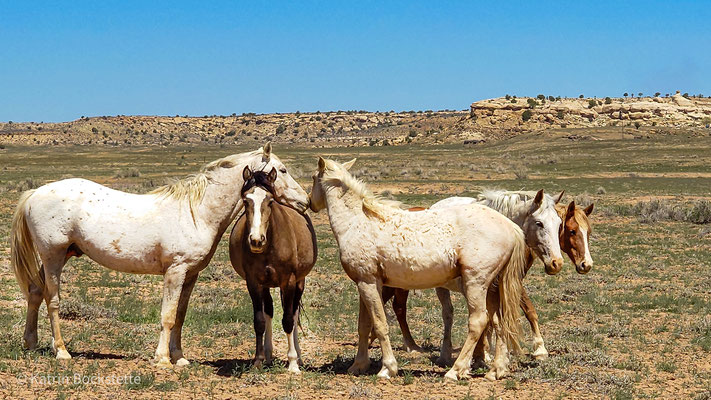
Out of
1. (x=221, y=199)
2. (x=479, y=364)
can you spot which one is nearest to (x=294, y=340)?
(x=221, y=199)

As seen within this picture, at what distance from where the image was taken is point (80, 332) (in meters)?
9.80

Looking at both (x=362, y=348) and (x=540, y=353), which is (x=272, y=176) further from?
(x=540, y=353)

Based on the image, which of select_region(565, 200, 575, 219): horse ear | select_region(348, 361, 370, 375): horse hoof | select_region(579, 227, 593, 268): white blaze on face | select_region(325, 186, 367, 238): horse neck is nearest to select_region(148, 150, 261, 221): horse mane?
select_region(325, 186, 367, 238): horse neck

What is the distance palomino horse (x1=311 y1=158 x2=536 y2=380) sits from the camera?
747cm

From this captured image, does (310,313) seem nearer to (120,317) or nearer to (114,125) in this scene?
(120,317)

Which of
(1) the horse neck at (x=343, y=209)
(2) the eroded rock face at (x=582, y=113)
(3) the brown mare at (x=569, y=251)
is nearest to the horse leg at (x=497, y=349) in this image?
(3) the brown mare at (x=569, y=251)

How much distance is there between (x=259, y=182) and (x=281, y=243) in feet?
2.25

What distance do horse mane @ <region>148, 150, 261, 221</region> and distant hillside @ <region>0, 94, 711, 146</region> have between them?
82883 mm

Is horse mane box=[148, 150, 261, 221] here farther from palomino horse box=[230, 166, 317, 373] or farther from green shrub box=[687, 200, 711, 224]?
green shrub box=[687, 200, 711, 224]

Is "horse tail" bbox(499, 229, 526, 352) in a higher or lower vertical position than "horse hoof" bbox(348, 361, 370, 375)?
higher

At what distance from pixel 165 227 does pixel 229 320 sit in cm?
355

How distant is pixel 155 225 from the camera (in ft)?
26.0

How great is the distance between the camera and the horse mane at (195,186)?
8.06 meters

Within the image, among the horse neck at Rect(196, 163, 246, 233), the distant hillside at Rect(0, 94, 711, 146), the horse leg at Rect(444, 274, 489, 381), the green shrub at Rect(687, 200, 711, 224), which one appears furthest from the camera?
the distant hillside at Rect(0, 94, 711, 146)
